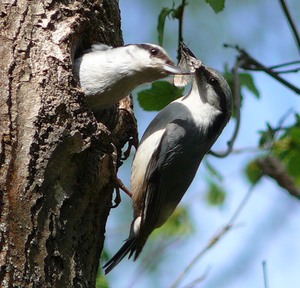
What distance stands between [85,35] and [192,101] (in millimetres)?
736

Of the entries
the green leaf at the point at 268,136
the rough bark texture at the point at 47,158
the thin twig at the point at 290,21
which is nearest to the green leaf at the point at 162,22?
the rough bark texture at the point at 47,158

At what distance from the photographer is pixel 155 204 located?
365 cm

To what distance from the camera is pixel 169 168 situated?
3.62 meters

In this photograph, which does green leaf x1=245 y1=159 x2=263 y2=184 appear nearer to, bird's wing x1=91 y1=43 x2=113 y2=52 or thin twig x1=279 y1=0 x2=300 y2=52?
thin twig x1=279 y1=0 x2=300 y2=52

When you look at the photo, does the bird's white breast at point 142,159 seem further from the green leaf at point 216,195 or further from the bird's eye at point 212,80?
the green leaf at point 216,195

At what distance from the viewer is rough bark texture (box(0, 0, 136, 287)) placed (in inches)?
98.0

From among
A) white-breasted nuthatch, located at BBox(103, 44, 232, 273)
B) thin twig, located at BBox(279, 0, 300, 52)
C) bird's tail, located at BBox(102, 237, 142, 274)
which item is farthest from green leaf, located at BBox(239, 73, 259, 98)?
bird's tail, located at BBox(102, 237, 142, 274)

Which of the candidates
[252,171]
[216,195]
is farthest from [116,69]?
[216,195]

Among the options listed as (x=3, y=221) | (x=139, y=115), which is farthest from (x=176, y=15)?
(x=139, y=115)

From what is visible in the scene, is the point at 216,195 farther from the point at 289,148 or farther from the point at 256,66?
the point at 256,66

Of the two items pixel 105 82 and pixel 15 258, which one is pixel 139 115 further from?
pixel 15 258

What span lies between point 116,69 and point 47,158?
2.52ft

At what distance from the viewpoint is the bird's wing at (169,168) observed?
11.9 feet

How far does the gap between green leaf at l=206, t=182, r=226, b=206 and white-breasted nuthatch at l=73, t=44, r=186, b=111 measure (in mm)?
3066
